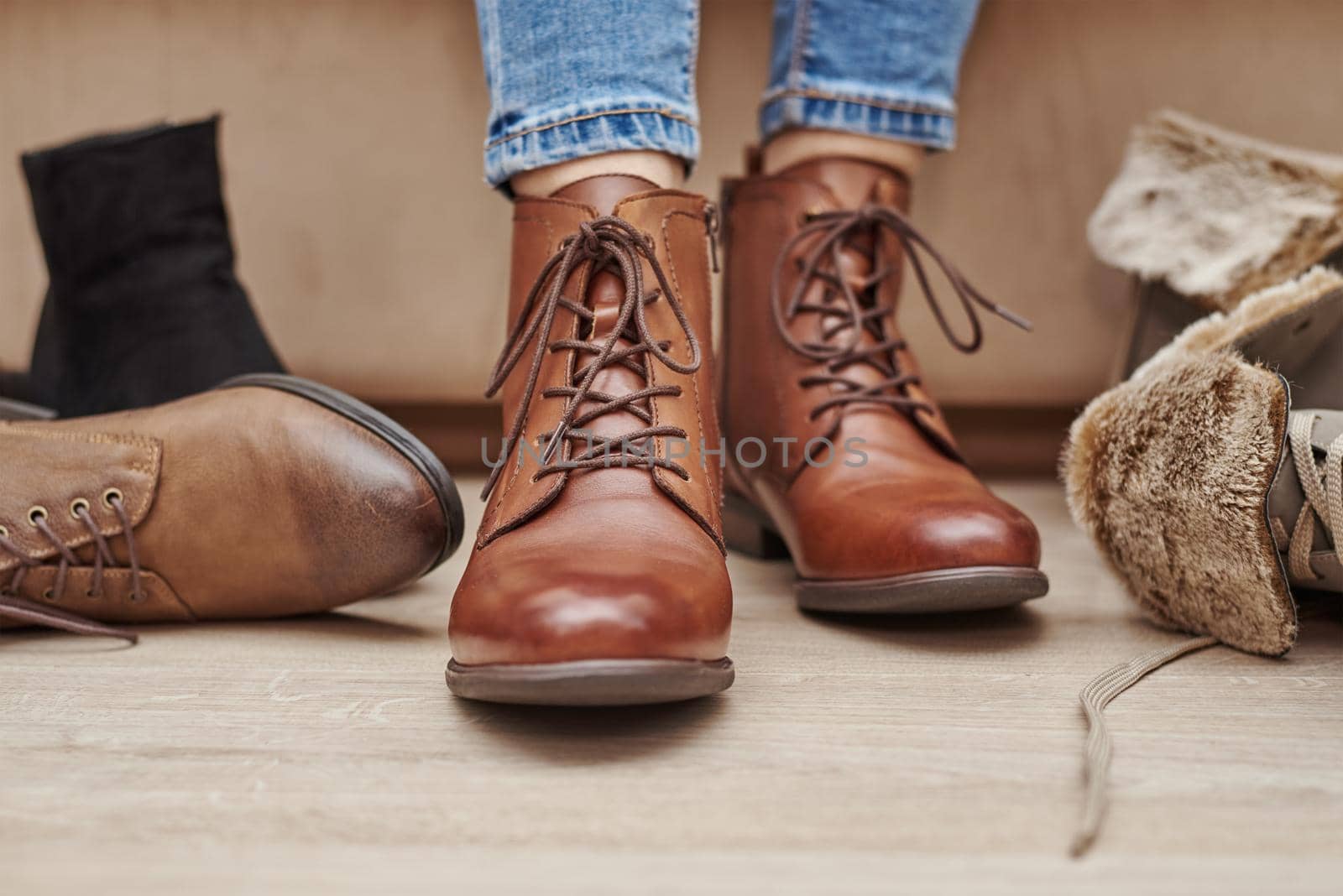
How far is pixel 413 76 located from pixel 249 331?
1.41 feet

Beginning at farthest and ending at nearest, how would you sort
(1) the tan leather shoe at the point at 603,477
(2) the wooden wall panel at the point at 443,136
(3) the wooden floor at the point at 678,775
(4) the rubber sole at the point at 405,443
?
1. (2) the wooden wall panel at the point at 443,136
2. (4) the rubber sole at the point at 405,443
3. (1) the tan leather shoe at the point at 603,477
4. (3) the wooden floor at the point at 678,775

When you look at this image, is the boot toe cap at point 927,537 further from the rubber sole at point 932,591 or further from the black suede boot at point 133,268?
the black suede boot at point 133,268

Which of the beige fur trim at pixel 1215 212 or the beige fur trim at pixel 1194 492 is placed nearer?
the beige fur trim at pixel 1194 492

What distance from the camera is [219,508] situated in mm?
693

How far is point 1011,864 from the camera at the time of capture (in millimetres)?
393

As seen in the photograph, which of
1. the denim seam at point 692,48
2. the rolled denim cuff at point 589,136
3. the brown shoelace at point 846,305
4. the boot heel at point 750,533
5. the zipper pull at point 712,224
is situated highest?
the denim seam at point 692,48

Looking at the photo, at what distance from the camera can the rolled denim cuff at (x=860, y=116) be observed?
A: 838mm

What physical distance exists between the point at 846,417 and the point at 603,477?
259mm

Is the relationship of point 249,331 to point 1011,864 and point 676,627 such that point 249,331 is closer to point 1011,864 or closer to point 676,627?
point 676,627

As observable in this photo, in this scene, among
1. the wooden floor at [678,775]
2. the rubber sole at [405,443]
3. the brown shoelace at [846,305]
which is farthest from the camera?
the brown shoelace at [846,305]

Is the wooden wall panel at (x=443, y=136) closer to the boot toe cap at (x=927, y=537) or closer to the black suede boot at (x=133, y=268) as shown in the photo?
the black suede boot at (x=133, y=268)

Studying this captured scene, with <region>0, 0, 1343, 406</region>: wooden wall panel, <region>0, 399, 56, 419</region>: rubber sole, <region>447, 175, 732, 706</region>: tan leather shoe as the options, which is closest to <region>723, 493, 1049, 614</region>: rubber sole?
<region>447, 175, 732, 706</region>: tan leather shoe

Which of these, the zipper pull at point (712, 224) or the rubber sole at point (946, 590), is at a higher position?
the zipper pull at point (712, 224)

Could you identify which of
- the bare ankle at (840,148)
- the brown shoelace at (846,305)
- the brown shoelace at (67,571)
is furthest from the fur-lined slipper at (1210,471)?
the brown shoelace at (67,571)
